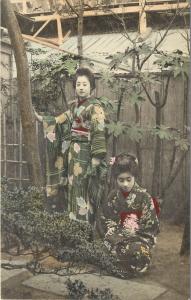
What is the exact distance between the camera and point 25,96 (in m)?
3.15

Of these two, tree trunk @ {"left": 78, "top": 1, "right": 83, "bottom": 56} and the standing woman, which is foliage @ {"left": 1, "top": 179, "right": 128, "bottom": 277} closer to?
the standing woman

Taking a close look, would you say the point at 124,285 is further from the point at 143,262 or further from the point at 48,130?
the point at 48,130

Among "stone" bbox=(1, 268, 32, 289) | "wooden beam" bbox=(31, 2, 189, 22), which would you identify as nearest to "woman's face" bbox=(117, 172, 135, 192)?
"stone" bbox=(1, 268, 32, 289)

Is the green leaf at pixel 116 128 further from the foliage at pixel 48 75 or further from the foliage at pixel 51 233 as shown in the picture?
the foliage at pixel 51 233

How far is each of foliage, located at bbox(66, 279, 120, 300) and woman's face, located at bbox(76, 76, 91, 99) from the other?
3.05 feet

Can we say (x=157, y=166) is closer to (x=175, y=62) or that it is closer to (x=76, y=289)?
(x=175, y=62)

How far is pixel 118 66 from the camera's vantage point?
9.85 ft

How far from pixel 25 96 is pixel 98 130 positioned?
17.2 inches

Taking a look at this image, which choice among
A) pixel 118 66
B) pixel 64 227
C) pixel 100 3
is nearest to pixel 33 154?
pixel 64 227

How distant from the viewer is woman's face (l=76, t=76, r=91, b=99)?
119 inches

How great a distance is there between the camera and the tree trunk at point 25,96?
122 inches

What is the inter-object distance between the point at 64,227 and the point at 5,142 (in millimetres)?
558

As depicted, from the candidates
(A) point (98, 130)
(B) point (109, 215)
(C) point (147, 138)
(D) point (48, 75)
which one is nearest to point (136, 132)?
(C) point (147, 138)

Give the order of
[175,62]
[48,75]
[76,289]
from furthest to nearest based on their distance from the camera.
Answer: [48,75] → [76,289] → [175,62]
